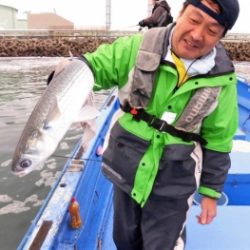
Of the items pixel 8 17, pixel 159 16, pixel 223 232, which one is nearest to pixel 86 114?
pixel 223 232

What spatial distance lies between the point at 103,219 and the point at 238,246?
4.54 ft

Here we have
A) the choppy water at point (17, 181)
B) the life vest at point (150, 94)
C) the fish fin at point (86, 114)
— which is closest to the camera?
the fish fin at point (86, 114)

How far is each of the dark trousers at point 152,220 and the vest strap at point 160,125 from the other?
0.43 meters

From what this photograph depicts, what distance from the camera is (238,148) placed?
16.4ft

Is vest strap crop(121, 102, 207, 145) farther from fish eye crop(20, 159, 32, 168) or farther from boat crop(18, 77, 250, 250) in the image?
boat crop(18, 77, 250, 250)

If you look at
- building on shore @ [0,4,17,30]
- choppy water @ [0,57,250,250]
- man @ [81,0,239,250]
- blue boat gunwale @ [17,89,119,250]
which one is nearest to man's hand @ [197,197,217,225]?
man @ [81,0,239,250]

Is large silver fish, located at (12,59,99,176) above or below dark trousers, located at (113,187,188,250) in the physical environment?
above

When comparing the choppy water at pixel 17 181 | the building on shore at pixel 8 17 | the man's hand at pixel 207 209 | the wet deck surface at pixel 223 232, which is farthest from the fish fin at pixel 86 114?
the building on shore at pixel 8 17

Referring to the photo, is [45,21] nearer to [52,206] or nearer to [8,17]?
[8,17]

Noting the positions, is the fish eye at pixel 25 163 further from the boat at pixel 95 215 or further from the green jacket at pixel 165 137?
the boat at pixel 95 215

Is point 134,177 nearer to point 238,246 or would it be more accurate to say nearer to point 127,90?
point 127,90

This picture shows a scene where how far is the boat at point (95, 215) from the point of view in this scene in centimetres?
301

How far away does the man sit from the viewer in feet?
7.61

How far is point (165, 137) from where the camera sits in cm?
241
